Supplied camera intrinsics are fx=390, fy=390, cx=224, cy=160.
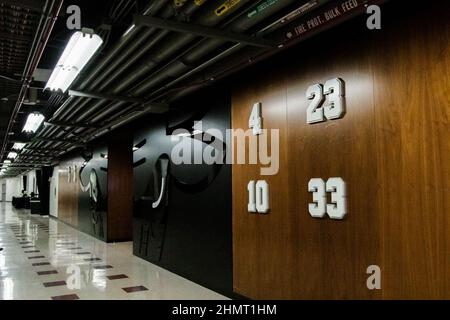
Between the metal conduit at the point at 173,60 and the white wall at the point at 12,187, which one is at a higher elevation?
the metal conduit at the point at 173,60

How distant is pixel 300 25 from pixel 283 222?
6.01 ft

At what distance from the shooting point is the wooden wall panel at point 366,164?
2525mm

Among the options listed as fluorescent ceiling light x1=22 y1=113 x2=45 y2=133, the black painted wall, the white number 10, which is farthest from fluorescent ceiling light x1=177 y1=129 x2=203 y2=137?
fluorescent ceiling light x1=22 y1=113 x2=45 y2=133

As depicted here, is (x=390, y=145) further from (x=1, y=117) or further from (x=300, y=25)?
(x=1, y=117)

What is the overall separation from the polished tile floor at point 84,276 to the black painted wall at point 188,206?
0.23m

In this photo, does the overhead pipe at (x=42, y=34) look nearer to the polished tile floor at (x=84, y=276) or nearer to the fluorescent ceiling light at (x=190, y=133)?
the fluorescent ceiling light at (x=190, y=133)

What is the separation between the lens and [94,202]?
11125 millimetres

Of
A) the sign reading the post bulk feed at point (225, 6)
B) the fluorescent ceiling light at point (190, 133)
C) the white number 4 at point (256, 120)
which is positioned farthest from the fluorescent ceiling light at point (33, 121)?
the sign reading the post bulk feed at point (225, 6)

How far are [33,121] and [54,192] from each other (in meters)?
12.8

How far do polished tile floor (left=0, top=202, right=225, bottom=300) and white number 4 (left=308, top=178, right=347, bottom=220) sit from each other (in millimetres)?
1944

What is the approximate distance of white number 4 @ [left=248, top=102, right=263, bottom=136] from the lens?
4.15 metres

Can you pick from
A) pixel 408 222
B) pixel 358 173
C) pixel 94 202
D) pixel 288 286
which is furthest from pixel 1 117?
pixel 408 222

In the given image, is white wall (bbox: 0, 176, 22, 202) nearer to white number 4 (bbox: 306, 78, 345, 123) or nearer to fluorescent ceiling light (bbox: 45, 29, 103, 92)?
fluorescent ceiling light (bbox: 45, 29, 103, 92)
